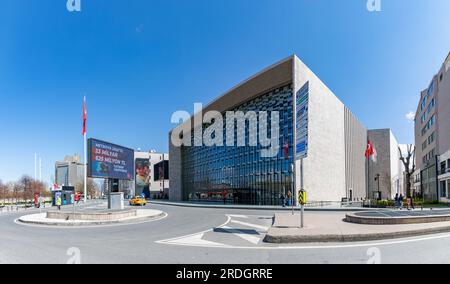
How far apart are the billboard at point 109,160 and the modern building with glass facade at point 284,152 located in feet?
54.4

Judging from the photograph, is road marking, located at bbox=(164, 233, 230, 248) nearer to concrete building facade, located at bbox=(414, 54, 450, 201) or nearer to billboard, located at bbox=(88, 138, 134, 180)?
billboard, located at bbox=(88, 138, 134, 180)

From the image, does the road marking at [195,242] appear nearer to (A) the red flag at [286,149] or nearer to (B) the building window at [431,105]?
(A) the red flag at [286,149]

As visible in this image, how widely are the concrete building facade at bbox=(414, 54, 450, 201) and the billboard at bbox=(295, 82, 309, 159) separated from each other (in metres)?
41.6

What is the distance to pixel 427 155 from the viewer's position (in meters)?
63.3

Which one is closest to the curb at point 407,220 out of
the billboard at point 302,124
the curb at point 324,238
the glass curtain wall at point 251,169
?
the curb at point 324,238

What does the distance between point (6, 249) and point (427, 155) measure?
2856 inches

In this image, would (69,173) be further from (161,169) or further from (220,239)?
(220,239)

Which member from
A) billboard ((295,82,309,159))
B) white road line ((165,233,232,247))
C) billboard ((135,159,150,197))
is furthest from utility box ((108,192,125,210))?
billboard ((135,159,150,197))

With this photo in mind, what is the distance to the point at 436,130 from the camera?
53.4 metres

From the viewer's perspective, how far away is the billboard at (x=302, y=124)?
44.5 feet

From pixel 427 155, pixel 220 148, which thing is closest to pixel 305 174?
pixel 220 148

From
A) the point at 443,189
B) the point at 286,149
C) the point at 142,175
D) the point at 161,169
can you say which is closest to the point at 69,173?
the point at 142,175

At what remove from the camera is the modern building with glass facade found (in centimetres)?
3781
